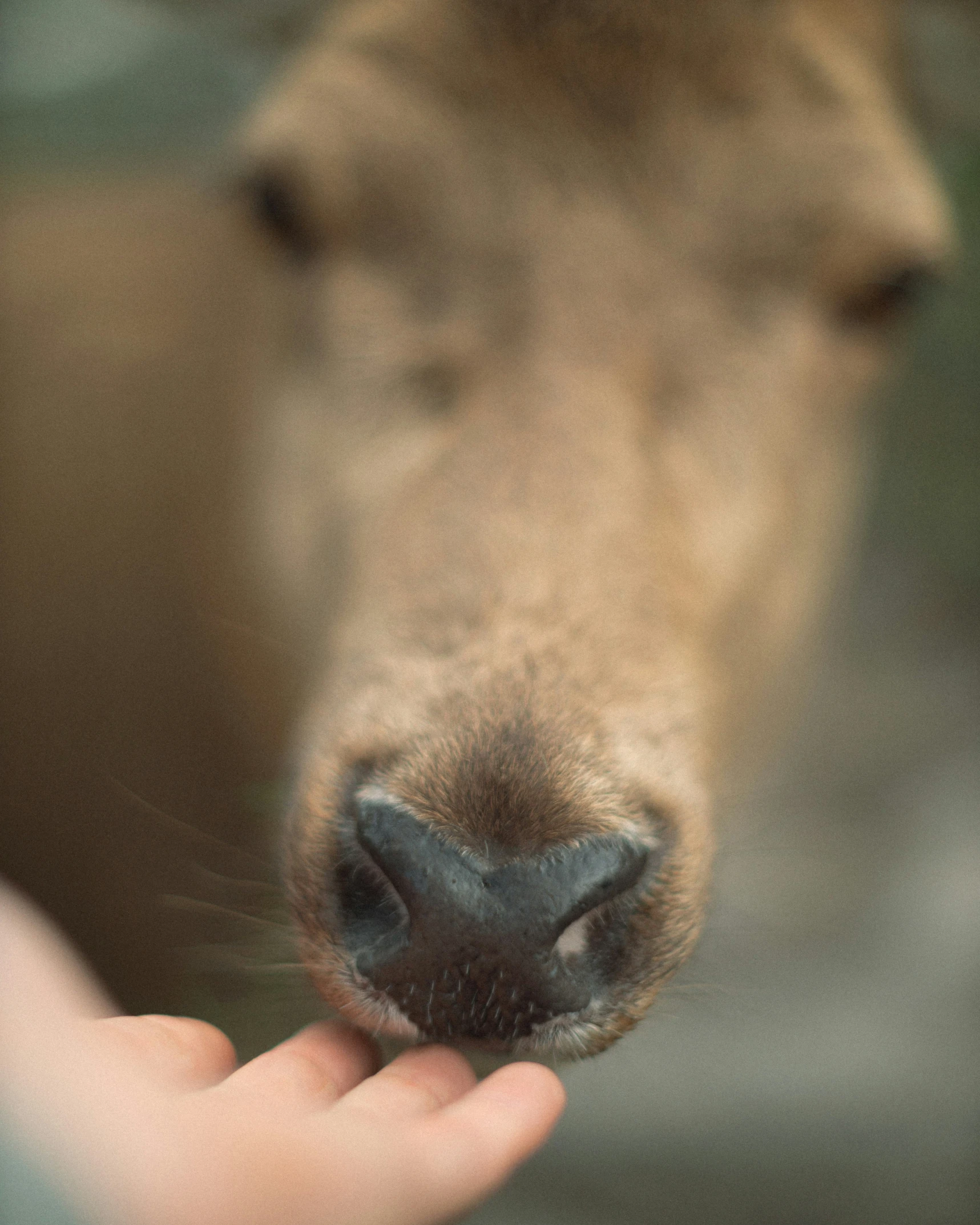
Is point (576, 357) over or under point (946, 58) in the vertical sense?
under

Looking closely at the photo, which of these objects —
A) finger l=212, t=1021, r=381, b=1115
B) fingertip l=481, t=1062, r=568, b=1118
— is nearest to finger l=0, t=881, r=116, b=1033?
finger l=212, t=1021, r=381, b=1115

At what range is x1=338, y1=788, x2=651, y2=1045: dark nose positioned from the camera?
1.38m

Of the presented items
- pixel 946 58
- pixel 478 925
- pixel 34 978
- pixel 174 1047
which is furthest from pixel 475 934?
pixel 946 58

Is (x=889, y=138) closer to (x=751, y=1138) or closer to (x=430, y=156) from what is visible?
(x=430, y=156)

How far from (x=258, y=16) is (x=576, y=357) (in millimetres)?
1294

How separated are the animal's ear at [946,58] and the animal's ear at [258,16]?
1.33 m

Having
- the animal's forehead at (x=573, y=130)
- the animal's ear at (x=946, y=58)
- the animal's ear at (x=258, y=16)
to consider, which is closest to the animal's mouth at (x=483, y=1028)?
the animal's forehead at (x=573, y=130)

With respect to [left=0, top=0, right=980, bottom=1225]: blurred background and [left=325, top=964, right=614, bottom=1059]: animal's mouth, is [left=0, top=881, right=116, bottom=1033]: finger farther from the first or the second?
[left=0, top=0, right=980, bottom=1225]: blurred background

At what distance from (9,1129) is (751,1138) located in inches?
129

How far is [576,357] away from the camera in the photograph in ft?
7.00

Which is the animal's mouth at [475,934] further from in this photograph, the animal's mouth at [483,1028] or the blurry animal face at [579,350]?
the blurry animal face at [579,350]

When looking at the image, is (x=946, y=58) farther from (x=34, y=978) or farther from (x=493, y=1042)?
(x=34, y=978)

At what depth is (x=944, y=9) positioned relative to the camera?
265cm

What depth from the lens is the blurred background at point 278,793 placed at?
2840 mm
